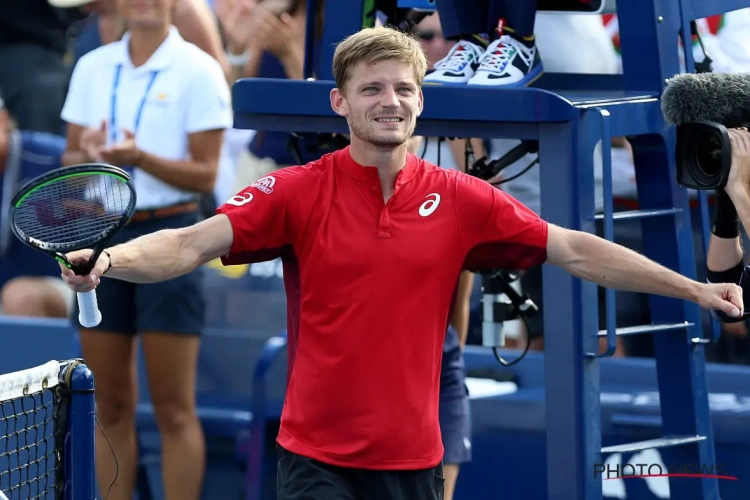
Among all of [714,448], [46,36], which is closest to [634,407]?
[714,448]

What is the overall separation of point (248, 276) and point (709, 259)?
10.4ft

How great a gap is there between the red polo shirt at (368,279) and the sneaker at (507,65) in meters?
1.11

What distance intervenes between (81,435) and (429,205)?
1.25m

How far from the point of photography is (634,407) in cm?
582

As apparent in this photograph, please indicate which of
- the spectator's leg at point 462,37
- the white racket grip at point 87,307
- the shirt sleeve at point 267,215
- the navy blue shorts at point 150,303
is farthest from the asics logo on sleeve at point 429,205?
the navy blue shorts at point 150,303

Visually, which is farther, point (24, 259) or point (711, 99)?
point (24, 259)

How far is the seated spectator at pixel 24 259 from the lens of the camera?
755 centimetres

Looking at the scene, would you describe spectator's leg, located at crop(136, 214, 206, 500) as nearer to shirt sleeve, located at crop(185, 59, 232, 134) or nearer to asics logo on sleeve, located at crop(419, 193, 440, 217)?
shirt sleeve, located at crop(185, 59, 232, 134)

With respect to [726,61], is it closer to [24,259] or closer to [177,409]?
[177,409]

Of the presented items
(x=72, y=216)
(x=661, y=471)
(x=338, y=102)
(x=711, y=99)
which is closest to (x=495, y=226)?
(x=338, y=102)

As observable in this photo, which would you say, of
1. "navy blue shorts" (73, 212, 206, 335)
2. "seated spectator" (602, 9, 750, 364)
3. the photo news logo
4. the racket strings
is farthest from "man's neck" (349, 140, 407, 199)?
"seated spectator" (602, 9, 750, 364)

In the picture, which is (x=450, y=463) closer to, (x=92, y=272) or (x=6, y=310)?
(x=92, y=272)

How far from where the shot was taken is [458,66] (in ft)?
16.5

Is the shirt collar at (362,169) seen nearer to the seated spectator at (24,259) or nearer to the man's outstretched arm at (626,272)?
the man's outstretched arm at (626,272)
